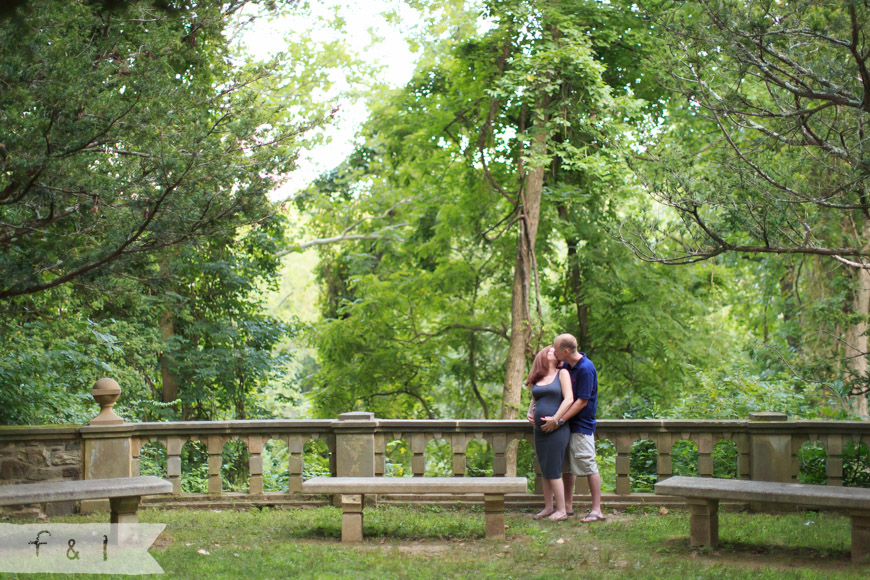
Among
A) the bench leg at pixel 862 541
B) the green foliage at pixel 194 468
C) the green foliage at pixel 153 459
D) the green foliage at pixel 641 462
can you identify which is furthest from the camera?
the green foliage at pixel 194 468

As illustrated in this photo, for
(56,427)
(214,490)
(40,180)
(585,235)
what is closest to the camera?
(40,180)

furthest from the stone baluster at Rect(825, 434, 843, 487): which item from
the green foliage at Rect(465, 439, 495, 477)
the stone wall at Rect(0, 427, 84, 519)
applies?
the stone wall at Rect(0, 427, 84, 519)

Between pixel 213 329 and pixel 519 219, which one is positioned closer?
pixel 519 219

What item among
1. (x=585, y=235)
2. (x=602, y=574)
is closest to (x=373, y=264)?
(x=585, y=235)

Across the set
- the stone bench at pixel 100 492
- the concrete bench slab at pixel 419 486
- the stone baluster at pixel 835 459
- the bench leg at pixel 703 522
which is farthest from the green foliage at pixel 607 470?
the stone bench at pixel 100 492

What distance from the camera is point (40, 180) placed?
254 inches

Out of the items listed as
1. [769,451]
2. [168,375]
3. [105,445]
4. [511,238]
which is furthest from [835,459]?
[168,375]

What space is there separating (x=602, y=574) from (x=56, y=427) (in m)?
5.05

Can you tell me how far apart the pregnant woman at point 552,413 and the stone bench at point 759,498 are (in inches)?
39.4

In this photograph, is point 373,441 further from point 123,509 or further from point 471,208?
point 471,208

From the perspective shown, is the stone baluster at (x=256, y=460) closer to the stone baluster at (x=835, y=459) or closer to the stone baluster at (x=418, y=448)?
the stone baluster at (x=418, y=448)

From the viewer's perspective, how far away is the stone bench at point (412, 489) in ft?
21.5

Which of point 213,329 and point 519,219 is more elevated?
point 519,219

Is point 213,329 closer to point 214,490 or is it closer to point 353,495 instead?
point 214,490
